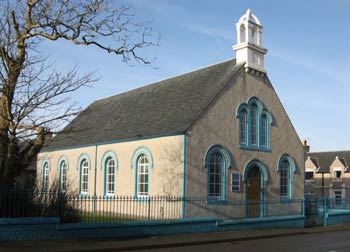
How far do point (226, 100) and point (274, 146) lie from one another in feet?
14.9

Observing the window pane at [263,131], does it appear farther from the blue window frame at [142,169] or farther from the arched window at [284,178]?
the blue window frame at [142,169]

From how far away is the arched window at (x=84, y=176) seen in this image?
26328 mm

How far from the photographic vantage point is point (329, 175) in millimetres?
55250

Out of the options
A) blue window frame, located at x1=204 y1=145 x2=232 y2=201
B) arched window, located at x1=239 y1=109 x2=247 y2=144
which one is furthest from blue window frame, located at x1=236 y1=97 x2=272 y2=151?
blue window frame, located at x1=204 y1=145 x2=232 y2=201

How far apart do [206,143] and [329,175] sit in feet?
131

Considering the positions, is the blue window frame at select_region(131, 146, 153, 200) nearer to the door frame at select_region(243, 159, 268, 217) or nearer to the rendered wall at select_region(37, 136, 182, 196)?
the rendered wall at select_region(37, 136, 182, 196)

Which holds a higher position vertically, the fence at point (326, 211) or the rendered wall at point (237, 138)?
the rendered wall at point (237, 138)

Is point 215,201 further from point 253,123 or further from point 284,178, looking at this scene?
point 284,178

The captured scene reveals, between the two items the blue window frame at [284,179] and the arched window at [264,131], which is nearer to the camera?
the arched window at [264,131]

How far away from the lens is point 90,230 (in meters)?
14.6

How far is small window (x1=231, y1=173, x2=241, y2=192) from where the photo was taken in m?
21.0

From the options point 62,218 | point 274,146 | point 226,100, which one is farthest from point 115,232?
point 274,146

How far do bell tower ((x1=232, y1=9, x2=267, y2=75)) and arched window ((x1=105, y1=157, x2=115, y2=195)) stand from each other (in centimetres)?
903

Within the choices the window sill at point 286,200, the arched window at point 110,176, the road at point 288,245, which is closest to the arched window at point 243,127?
the window sill at point 286,200
